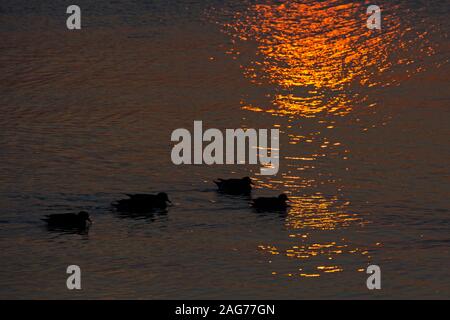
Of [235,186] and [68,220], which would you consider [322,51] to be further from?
[68,220]

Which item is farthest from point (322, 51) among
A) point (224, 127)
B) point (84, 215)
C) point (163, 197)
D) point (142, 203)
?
point (84, 215)

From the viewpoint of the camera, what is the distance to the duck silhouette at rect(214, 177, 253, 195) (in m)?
34.1

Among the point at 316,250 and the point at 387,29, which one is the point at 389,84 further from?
the point at 316,250

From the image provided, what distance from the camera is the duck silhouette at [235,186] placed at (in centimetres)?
3412

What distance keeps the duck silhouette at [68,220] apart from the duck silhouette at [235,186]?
4.44 meters

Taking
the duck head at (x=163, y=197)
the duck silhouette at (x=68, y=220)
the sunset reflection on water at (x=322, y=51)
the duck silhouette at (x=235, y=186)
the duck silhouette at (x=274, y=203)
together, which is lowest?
the duck silhouette at (x=68, y=220)

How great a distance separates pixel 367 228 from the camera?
3116 cm

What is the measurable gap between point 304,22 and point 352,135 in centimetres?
1680

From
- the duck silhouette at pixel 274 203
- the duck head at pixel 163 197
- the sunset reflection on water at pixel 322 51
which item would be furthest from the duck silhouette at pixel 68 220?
the sunset reflection on water at pixel 322 51

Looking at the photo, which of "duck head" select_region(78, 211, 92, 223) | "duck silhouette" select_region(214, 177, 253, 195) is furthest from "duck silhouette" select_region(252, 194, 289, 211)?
"duck head" select_region(78, 211, 92, 223)

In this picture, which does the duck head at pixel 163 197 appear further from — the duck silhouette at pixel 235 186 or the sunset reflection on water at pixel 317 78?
the sunset reflection on water at pixel 317 78

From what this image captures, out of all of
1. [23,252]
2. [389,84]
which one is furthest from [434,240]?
[389,84]

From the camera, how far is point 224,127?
1585 inches

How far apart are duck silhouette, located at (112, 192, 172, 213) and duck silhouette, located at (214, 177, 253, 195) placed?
2.08 meters
